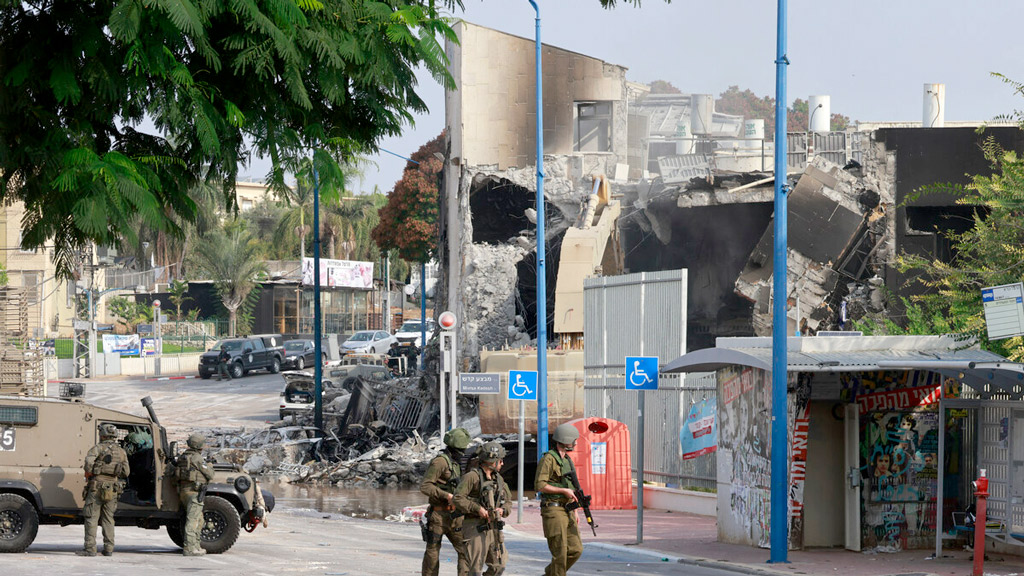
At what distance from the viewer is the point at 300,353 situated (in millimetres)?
55656

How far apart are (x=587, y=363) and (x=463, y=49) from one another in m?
16.3

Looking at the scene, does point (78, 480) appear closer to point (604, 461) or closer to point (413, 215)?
point (604, 461)

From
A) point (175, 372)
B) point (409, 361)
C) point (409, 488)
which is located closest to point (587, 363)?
point (409, 488)

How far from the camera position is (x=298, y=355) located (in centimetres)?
5544

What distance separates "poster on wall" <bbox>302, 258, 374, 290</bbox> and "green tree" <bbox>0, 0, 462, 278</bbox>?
60.3 meters

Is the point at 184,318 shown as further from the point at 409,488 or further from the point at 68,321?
the point at 409,488

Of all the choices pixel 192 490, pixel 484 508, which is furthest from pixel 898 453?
pixel 192 490

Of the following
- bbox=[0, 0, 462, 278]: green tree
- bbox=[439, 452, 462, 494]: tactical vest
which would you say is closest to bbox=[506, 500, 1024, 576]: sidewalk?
bbox=[439, 452, 462, 494]: tactical vest

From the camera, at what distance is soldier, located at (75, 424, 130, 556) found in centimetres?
1366

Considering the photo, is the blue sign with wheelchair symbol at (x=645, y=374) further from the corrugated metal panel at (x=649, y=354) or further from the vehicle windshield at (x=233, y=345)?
the vehicle windshield at (x=233, y=345)

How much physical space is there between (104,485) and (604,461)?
393 inches

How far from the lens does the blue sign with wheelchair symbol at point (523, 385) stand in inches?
752

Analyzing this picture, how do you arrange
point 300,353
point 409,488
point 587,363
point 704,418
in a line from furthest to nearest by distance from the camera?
1. point 300,353
2. point 409,488
3. point 587,363
4. point 704,418

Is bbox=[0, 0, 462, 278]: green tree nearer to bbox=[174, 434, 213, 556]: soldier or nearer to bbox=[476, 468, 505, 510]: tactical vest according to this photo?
bbox=[476, 468, 505, 510]: tactical vest
